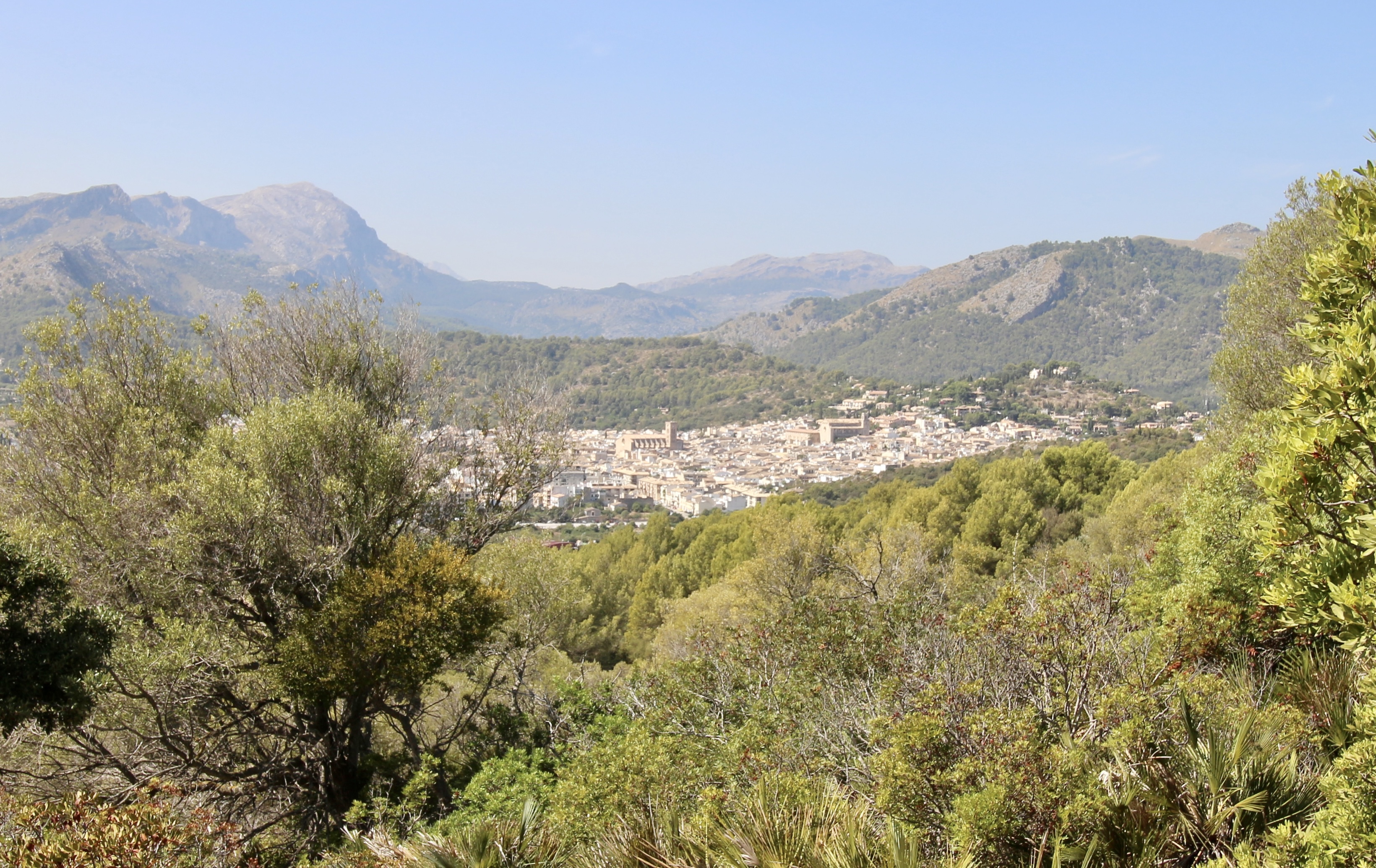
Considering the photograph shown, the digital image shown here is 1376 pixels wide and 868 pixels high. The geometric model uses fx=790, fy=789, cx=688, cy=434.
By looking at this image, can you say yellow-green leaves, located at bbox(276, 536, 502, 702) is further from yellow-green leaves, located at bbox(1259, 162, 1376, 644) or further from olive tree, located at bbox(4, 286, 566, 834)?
yellow-green leaves, located at bbox(1259, 162, 1376, 644)

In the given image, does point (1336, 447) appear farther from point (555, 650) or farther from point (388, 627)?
point (555, 650)

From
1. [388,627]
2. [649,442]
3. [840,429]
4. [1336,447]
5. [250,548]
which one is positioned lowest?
[649,442]

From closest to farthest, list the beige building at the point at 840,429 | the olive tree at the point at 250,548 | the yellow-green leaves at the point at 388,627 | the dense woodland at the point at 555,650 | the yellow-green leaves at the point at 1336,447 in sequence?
the yellow-green leaves at the point at 1336,447
the dense woodland at the point at 555,650
the olive tree at the point at 250,548
the yellow-green leaves at the point at 388,627
the beige building at the point at 840,429

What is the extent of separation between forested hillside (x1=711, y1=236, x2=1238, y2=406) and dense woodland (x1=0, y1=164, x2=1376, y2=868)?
114920 mm

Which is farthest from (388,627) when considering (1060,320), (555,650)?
(1060,320)

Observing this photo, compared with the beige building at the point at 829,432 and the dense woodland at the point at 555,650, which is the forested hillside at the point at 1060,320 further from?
the dense woodland at the point at 555,650

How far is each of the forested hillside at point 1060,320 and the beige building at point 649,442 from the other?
55334 mm

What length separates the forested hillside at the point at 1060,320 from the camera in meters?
122

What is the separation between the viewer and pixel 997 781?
11.8ft

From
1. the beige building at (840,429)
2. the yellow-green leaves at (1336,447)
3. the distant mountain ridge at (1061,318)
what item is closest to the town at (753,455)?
the beige building at (840,429)

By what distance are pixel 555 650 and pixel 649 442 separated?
269ft

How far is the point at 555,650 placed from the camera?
13.9 m

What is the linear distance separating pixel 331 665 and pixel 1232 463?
877 cm

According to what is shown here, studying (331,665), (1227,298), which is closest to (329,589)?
(331,665)
